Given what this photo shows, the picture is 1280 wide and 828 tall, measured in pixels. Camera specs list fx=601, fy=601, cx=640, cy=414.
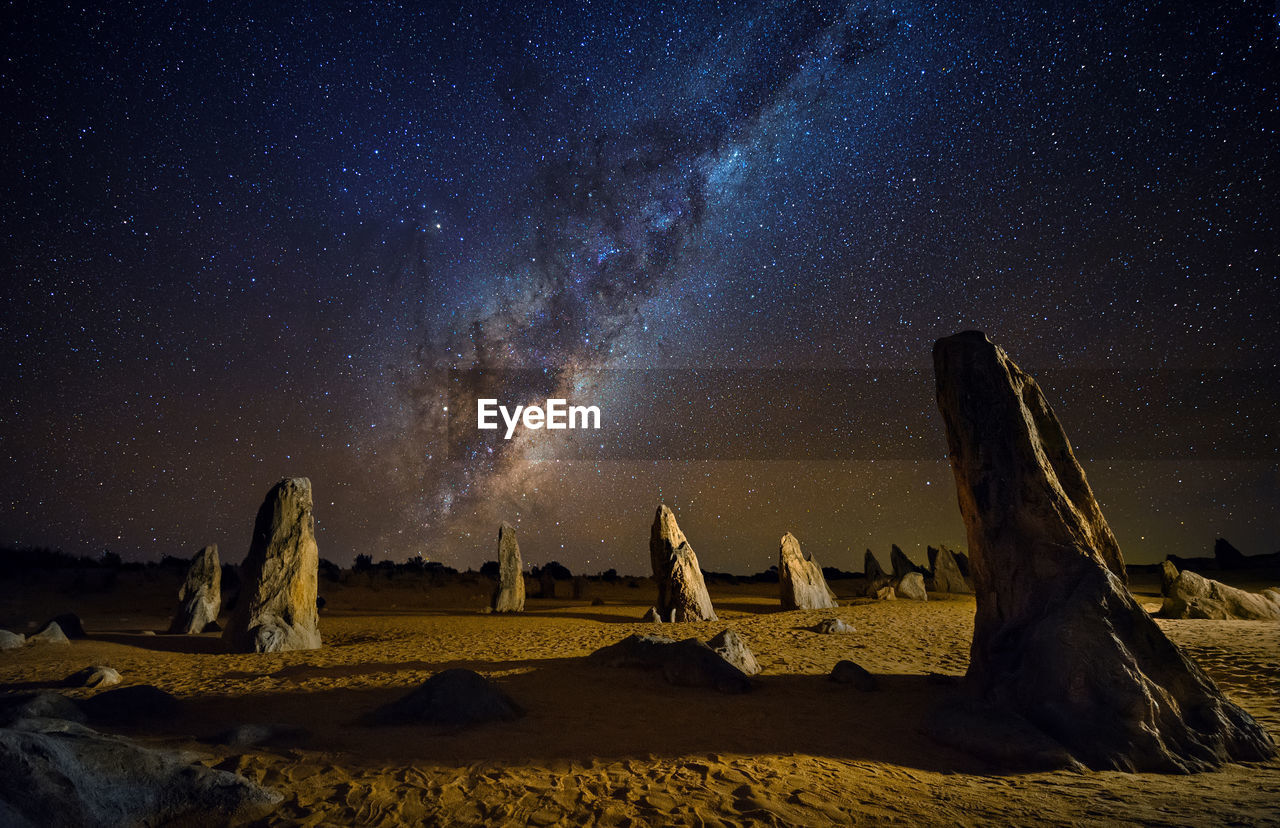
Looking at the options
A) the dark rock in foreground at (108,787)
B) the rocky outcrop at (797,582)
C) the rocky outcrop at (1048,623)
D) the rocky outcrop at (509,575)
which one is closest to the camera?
the dark rock in foreground at (108,787)

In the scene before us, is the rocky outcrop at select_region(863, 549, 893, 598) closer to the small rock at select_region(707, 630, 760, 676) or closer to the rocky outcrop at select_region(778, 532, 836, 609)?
the rocky outcrop at select_region(778, 532, 836, 609)

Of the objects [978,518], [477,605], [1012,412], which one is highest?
[1012,412]

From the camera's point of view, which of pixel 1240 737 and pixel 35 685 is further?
pixel 35 685

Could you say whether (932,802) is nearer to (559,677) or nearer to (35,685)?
(559,677)

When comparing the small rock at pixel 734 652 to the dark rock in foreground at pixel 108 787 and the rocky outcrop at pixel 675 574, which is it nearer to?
the dark rock in foreground at pixel 108 787

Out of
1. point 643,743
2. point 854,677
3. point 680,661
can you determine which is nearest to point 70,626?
point 680,661

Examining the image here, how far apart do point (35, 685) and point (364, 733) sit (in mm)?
6926

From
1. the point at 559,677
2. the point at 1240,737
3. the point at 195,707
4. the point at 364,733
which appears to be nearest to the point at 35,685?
the point at 195,707

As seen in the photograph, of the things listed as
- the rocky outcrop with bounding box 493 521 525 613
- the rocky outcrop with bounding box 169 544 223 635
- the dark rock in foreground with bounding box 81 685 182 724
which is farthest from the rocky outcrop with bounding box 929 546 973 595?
the dark rock in foreground with bounding box 81 685 182 724

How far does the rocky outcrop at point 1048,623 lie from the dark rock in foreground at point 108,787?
6294mm

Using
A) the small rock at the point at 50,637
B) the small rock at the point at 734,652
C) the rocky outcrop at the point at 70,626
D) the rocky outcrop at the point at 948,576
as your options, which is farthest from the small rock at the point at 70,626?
the rocky outcrop at the point at 948,576

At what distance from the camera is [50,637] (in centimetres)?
1320

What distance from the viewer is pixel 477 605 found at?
2645 cm

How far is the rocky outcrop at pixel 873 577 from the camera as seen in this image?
2431cm
